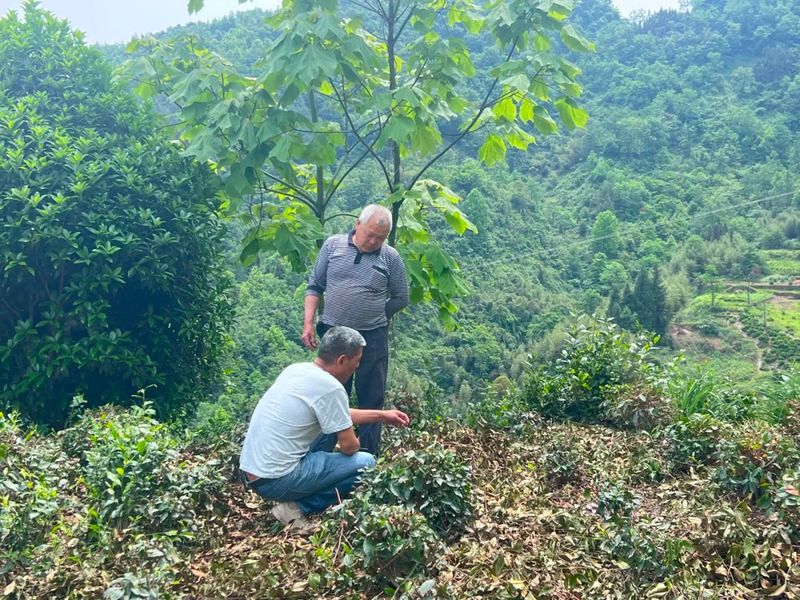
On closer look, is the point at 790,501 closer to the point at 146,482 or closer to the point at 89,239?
the point at 146,482

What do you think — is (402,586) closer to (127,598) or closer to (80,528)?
(127,598)

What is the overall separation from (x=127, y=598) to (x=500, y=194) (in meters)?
37.5

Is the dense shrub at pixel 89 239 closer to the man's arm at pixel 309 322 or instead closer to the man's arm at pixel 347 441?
the man's arm at pixel 309 322

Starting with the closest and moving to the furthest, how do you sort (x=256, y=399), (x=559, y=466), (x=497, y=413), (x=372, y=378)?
(x=559, y=466), (x=372, y=378), (x=497, y=413), (x=256, y=399)

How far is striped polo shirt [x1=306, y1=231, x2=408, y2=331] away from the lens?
432 centimetres

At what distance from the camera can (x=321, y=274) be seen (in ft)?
14.8

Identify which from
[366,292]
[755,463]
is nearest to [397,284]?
[366,292]

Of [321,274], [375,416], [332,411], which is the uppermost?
[321,274]

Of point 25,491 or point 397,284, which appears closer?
point 25,491

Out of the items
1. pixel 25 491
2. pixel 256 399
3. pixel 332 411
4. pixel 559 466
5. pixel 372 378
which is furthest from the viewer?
pixel 256 399

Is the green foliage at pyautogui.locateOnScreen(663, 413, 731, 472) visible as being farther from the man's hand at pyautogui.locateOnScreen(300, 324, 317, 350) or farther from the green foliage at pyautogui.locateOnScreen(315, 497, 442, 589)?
the man's hand at pyautogui.locateOnScreen(300, 324, 317, 350)

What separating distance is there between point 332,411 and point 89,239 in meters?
2.66

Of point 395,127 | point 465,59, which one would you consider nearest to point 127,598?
point 395,127

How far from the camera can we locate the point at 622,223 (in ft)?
130
